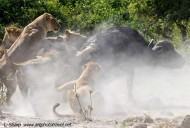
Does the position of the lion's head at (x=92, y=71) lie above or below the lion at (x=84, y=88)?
above

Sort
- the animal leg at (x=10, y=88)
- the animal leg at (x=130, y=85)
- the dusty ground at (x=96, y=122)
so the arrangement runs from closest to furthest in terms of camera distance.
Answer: the dusty ground at (x=96, y=122), the animal leg at (x=10, y=88), the animal leg at (x=130, y=85)

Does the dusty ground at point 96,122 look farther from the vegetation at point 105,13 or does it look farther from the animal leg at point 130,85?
the vegetation at point 105,13

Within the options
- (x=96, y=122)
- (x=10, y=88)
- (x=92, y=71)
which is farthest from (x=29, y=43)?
(x=96, y=122)

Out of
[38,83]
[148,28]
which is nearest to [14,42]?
[38,83]

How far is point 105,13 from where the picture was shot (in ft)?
72.8

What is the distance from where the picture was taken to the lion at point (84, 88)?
9.74 m

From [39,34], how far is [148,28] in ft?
28.9

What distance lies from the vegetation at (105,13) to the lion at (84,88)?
7991 millimetres

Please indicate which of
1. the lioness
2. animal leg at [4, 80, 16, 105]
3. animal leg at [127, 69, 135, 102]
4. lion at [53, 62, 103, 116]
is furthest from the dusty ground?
the lioness

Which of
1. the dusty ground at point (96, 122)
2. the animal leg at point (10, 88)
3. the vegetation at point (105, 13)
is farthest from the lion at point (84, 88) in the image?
the vegetation at point (105, 13)

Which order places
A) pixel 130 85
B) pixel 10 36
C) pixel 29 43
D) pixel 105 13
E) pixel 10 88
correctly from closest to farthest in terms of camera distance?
pixel 10 88 < pixel 130 85 < pixel 29 43 < pixel 10 36 < pixel 105 13

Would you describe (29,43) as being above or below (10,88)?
above

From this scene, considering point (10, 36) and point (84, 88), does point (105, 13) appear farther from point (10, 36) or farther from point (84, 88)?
point (84, 88)

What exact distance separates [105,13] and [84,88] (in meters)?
12.3
